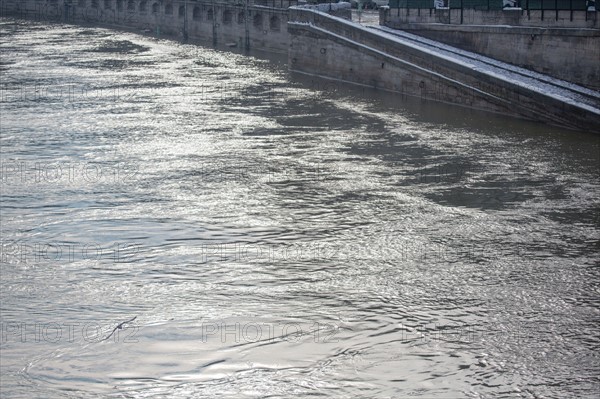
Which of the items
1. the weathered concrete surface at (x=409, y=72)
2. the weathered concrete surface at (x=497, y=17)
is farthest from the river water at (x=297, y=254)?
the weathered concrete surface at (x=497, y=17)

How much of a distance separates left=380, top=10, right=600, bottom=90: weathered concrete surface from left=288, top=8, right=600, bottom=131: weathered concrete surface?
1941 mm

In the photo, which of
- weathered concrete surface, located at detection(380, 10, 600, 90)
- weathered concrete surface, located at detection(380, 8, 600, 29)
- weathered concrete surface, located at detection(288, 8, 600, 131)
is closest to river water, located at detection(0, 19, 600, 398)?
weathered concrete surface, located at detection(288, 8, 600, 131)

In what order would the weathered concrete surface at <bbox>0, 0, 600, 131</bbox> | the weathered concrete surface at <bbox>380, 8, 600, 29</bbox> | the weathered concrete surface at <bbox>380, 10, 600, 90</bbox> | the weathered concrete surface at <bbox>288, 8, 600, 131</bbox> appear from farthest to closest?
the weathered concrete surface at <bbox>380, 8, 600, 29</bbox> < the weathered concrete surface at <bbox>380, 10, 600, 90</bbox> < the weathered concrete surface at <bbox>0, 0, 600, 131</bbox> < the weathered concrete surface at <bbox>288, 8, 600, 131</bbox>

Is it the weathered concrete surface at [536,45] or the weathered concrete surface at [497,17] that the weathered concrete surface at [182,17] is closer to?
the weathered concrete surface at [497,17]

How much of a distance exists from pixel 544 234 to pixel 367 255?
3524 mm

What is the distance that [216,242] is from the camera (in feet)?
59.0

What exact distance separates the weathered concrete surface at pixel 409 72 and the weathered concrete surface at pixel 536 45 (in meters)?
1.94

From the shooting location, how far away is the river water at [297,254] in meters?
13.2

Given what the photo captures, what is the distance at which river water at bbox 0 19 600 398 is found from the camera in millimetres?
13180

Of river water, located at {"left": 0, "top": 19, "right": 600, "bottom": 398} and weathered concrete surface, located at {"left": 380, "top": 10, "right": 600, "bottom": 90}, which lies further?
weathered concrete surface, located at {"left": 380, "top": 10, "right": 600, "bottom": 90}

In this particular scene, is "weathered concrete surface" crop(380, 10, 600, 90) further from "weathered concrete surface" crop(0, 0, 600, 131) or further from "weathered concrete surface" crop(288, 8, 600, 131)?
"weathered concrete surface" crop(288, 8, 600, 131)

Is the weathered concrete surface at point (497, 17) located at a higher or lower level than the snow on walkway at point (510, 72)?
higher

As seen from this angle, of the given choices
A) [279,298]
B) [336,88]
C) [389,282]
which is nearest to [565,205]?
[389,282]

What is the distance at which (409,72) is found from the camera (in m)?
34.4
